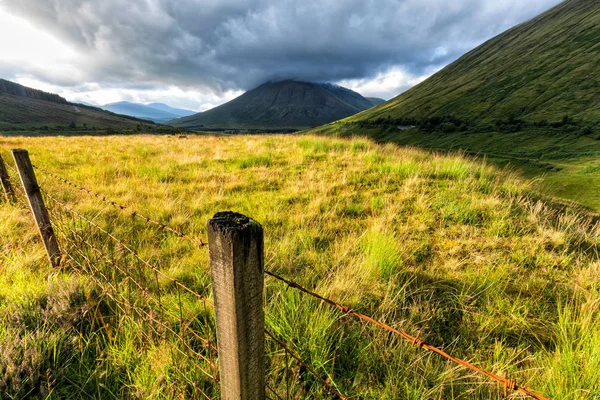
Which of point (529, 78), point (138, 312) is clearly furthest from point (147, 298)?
point (529, 78)

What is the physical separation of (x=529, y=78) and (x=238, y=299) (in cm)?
13636

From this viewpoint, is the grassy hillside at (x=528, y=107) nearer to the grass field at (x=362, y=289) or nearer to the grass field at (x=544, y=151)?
the grass field at (x=544, y=151)

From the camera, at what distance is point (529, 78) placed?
98625 mm

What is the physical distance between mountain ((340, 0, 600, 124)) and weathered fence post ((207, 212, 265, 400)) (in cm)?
9915

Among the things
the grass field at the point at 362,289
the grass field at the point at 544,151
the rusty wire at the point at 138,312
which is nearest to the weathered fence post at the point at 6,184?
the grass field at the point at 362,289

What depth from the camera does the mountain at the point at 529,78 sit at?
81188mm

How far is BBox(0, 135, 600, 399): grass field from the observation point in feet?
7.07

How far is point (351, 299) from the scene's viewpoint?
119 inches

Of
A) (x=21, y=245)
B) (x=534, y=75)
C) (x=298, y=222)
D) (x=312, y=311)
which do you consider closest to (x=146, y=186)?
(x=21, y=245)

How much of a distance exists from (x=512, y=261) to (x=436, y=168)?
4554mm

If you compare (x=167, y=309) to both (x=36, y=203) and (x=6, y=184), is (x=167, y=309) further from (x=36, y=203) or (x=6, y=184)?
(x=6, y=184)

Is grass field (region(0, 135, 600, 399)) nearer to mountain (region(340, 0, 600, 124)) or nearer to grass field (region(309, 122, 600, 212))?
grass field (region(309, 122, 600, 212))

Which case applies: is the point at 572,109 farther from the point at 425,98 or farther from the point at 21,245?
the point at 21,245

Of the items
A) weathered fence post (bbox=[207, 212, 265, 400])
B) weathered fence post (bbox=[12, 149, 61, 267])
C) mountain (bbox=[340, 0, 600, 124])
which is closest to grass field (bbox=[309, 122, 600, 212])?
mountain (bbox=[340, 0, 600, 124])
